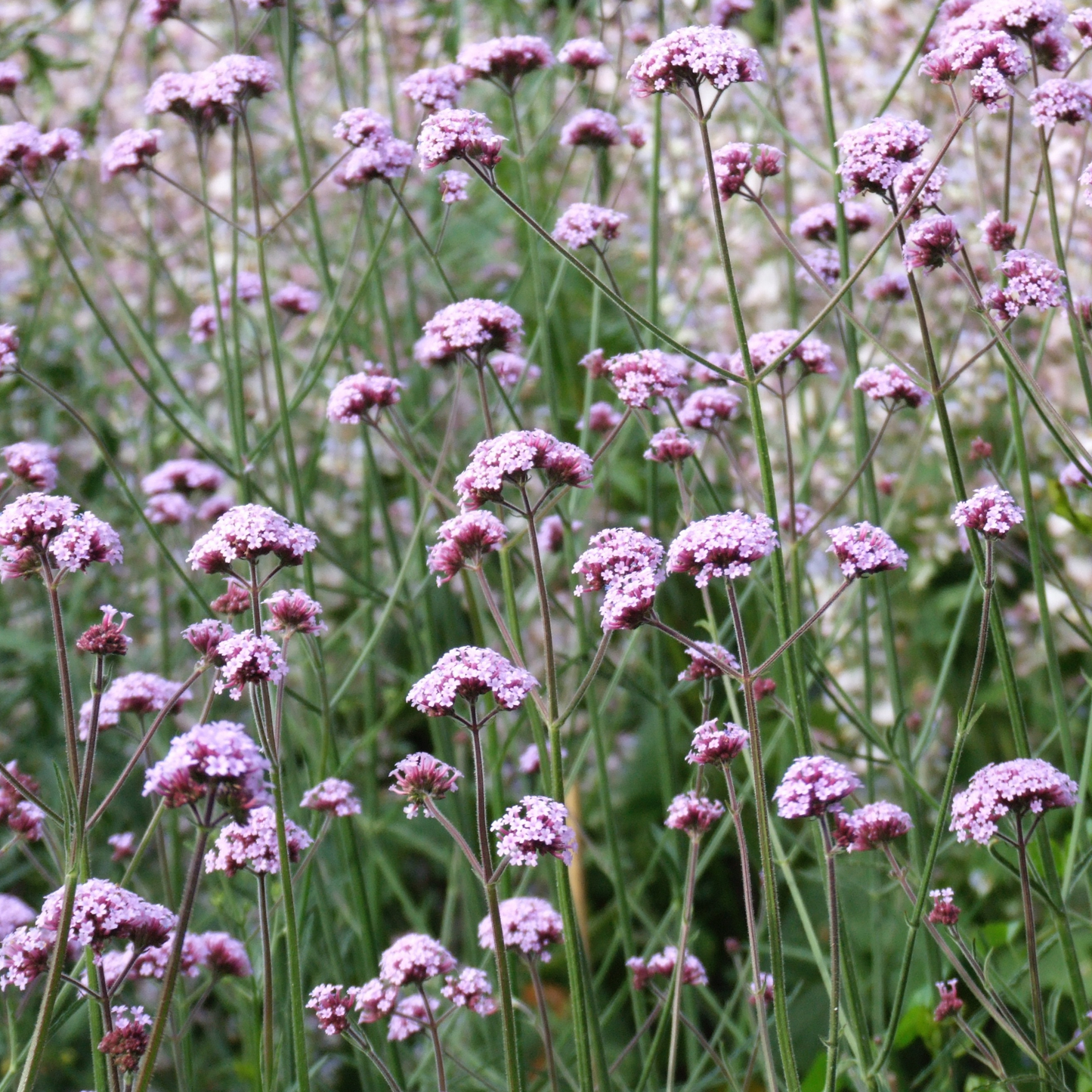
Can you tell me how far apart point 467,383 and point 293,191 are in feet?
4.34

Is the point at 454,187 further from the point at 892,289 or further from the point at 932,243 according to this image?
the point at 892,289

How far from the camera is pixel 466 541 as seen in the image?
136 centimetres

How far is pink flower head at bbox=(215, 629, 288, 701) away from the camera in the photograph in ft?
3.77

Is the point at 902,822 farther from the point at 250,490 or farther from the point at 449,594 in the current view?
the point at 449,594

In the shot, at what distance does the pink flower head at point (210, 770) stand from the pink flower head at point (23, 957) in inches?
11.8

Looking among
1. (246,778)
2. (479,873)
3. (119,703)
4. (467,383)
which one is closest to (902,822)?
(479,873)

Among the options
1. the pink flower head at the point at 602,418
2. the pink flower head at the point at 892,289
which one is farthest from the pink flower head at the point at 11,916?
the pink flower head at the point at 892,289

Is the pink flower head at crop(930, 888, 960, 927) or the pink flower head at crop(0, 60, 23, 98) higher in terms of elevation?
the pink flower head at crop(0, 60, 23, 98)

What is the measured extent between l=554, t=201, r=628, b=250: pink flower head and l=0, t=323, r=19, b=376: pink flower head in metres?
0.73

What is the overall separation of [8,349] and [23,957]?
81cm

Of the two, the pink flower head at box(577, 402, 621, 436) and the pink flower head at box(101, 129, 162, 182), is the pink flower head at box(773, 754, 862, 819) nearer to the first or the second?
the pink flower head at box(577, 402, 621, 436)

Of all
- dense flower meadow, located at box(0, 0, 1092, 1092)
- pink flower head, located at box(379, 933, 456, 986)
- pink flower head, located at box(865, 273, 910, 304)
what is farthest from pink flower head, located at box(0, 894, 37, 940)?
pink flower head, located at box(865, 273, 910, 304)

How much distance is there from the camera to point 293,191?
13.9ft

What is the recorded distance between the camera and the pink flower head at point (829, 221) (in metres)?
1.93
